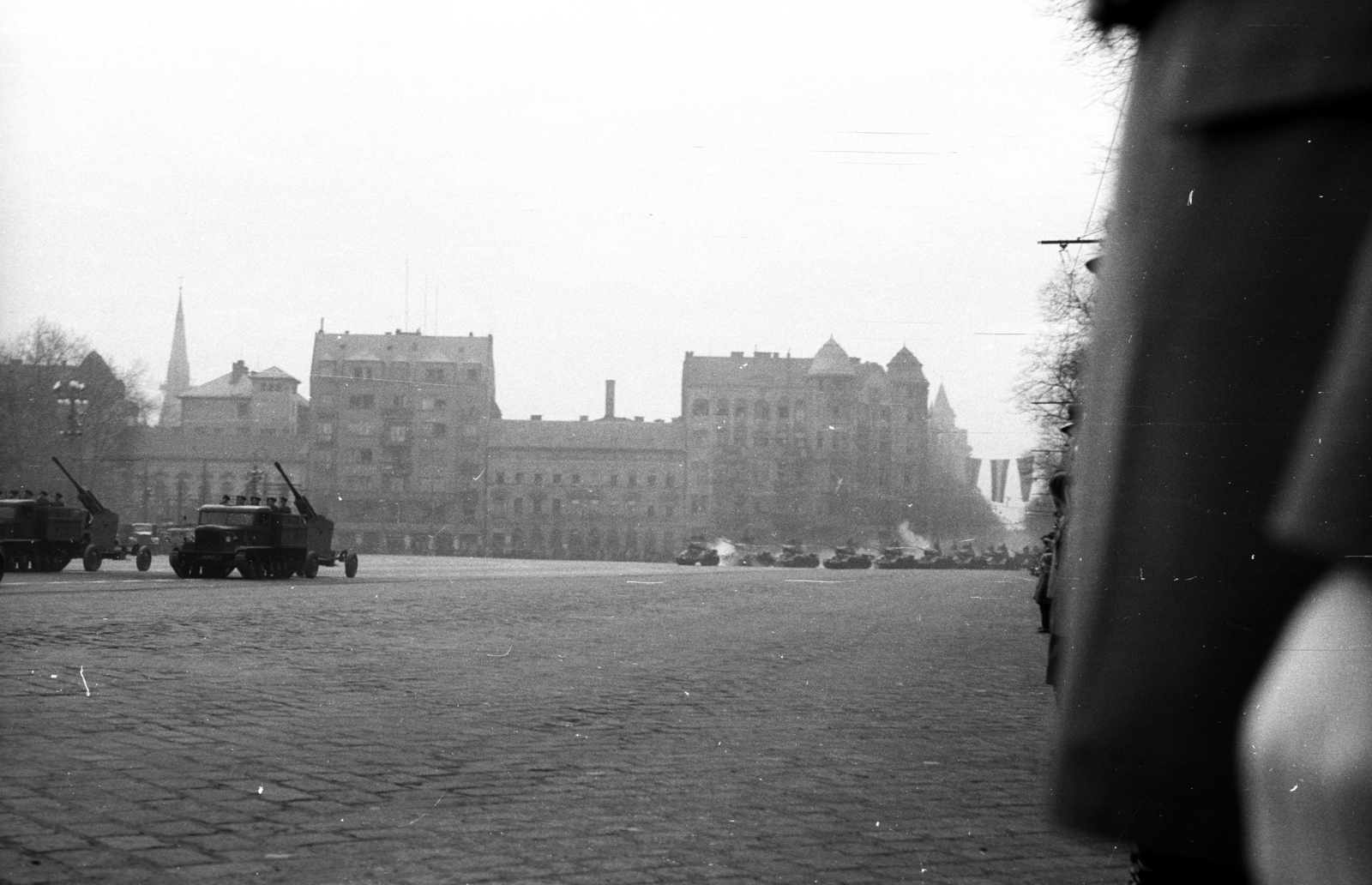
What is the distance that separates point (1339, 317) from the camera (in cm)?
230

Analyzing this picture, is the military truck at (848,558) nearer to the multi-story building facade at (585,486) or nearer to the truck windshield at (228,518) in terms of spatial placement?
the multi-story building facade at (585,486)

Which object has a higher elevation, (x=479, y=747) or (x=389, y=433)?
(x=389, y=433)

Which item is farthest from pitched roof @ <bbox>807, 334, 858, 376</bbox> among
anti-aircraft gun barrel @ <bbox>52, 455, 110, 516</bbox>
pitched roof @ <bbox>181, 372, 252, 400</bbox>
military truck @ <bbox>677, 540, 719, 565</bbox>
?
pitched roof @ <bbox>181, 372, 252, 400</bbox>

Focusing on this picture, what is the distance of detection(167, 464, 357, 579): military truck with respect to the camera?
33.6m

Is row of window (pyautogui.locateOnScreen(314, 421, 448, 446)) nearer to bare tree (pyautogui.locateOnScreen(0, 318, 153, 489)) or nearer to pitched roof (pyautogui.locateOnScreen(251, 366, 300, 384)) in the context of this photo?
pitched roof (pyautogui.locateOnScreen(251, 366, 300, 384))

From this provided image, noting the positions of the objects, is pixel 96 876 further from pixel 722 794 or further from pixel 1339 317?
pixel 1339 317

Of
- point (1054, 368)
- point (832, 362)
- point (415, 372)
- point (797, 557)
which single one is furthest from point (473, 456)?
point (1054, 368)

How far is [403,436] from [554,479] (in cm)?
1179

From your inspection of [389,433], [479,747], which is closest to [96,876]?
[479,747]

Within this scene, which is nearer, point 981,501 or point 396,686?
point 396,686

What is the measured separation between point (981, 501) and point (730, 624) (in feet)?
122

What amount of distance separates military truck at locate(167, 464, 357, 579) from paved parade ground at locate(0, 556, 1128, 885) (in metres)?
19.1

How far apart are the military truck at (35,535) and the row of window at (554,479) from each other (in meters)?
68.3

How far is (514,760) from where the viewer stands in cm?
639
